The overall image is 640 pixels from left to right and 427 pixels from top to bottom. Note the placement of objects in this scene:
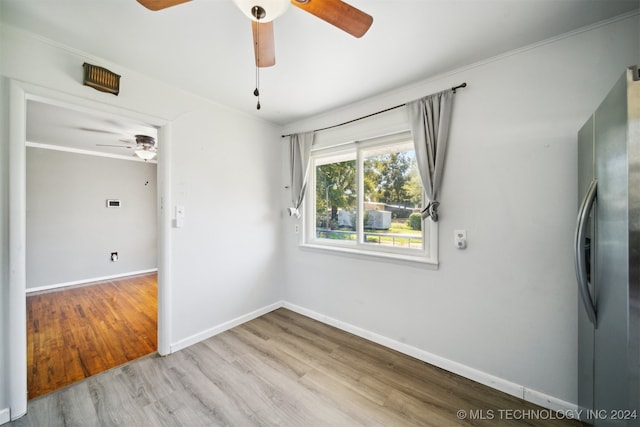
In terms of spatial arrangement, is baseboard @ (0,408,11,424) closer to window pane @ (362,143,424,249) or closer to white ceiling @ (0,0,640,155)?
white ceiling @ (0,0,640,155)

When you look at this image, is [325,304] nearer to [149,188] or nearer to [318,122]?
[318,122]

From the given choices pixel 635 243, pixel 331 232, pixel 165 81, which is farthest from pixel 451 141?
pixel 165 81

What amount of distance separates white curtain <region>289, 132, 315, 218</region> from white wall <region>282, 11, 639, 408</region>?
1.21m

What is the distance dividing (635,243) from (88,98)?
315cm

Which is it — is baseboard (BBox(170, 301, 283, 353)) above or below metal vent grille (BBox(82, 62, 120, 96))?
below

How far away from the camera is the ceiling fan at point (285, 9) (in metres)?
1.00

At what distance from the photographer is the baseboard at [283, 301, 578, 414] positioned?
1562mm

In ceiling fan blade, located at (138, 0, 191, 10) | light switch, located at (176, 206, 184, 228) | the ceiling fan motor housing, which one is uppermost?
ceiling fan blade, located at (138, 0, 191, 10)

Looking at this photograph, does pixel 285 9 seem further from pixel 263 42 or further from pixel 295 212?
pixel 295 212

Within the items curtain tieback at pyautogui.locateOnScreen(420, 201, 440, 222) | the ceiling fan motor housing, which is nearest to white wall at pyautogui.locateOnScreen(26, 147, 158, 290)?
the ceiling fan motor housing

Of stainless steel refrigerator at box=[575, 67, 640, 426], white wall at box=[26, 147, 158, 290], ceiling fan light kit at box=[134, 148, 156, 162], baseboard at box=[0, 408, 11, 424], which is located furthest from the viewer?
white wall at box=[26, 147, 158, 290]

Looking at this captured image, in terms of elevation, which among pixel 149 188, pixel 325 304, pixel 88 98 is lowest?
pixel 325 304

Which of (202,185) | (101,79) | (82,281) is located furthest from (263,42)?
(82,281)

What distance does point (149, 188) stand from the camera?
16.8 feet
